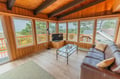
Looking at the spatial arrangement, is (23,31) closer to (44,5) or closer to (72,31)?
(44,5)

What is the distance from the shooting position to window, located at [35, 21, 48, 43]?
3.90 m

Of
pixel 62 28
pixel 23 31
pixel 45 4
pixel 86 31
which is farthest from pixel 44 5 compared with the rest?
pixel 86 31

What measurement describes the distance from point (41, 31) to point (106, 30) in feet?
12.8

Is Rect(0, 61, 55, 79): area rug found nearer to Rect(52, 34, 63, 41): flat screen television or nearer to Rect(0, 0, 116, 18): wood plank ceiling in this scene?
Rect(0, 0, 116, 18): wood plank ceiling

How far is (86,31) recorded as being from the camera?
3.97 m

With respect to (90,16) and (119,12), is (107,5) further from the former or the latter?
(90,16)

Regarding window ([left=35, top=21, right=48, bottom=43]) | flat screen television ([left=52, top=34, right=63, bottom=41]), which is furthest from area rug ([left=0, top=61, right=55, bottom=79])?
flat screen television ([left=52, top=34, right=63, bottom=41])

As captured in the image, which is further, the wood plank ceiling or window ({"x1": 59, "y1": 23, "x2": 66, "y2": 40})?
window ({"x1": 59, "y1": 23, "x2": 66, "y2": 40})

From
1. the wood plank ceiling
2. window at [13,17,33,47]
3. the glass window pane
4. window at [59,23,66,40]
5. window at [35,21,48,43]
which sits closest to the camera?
the wood plank ceiling

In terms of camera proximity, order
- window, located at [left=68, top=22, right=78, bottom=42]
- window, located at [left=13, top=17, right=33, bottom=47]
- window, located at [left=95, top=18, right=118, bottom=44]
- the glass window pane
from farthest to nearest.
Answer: the glass window pane < window, located at [left=68, top=22, right=78, bottom=42] < window, located at [left=95, top=18, right=118, bottom=44] < window, located at [left=13, top=17, right=33, bottom=47]

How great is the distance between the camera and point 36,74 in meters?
1.98

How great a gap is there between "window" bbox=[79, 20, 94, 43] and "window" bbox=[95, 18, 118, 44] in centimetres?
37

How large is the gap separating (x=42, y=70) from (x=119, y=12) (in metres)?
4.11

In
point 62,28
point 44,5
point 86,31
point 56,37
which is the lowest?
point 56,37
